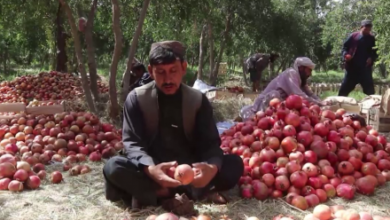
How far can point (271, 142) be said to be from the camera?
12.5ft

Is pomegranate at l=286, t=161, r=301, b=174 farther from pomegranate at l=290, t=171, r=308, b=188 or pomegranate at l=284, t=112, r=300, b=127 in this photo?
pomegranate at l=284, t=112, r=300, b=127

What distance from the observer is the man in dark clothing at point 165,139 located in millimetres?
2959

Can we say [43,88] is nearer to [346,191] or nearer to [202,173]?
[202,173]

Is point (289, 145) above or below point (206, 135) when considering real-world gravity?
below

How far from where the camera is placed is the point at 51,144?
16.1ft

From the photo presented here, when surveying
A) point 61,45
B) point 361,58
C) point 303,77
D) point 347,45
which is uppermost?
point 61,45

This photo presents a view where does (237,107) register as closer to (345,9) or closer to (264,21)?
(264,21)

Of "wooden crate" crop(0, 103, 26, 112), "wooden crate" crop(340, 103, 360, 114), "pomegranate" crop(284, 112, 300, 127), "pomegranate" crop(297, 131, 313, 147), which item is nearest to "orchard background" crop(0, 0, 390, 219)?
"pomegranate" crop(297, 131, 313, 147)

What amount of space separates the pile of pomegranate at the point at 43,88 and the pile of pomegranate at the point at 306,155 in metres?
6.13

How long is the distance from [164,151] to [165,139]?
0.30ft

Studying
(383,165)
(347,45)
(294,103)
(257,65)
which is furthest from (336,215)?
(257,65)

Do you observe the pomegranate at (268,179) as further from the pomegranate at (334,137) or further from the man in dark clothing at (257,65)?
the man in dark clothing at (257,65)

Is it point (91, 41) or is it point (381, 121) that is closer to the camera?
point (381, 121)

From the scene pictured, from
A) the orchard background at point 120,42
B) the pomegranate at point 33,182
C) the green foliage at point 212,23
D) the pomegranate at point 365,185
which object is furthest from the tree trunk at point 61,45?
the pomegranate at point 365,185
